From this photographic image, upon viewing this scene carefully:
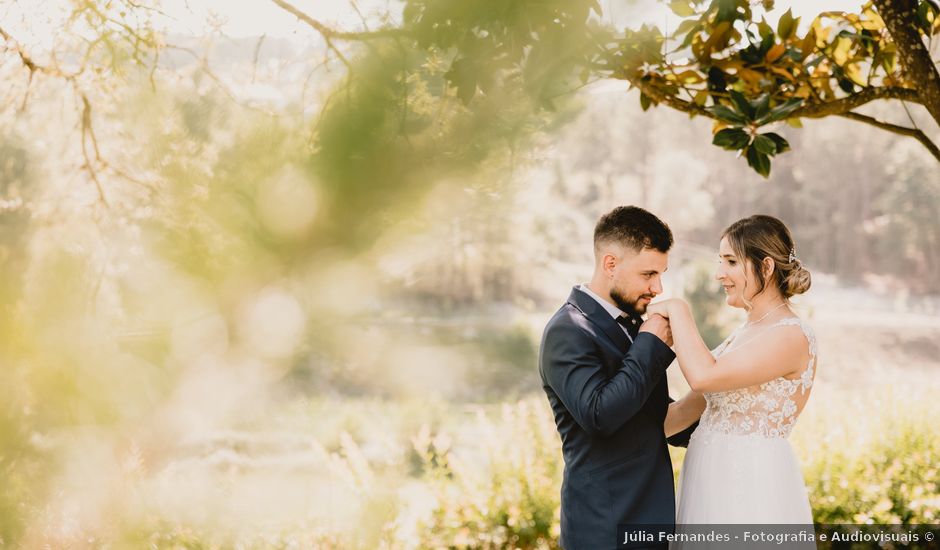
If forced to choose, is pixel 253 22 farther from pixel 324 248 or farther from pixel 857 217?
pixel 857 217

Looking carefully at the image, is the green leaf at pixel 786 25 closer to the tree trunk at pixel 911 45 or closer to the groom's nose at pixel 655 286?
the tree trunk at pixel 911 45

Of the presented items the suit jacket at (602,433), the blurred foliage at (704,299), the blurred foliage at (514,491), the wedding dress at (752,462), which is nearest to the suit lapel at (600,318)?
the suit jacket at (602,433)

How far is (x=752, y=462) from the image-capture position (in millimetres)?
2039

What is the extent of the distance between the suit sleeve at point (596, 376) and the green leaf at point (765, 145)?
0.59 m

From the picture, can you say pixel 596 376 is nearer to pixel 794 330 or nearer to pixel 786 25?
pixel 794 330

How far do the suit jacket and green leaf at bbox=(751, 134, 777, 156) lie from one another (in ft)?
1.93

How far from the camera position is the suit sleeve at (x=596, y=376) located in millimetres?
1659

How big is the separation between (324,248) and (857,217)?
22.5 metres

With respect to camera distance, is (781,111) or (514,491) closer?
(781,111)

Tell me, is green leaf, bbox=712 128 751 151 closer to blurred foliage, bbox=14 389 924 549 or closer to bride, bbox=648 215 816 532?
bride, bbox=648 215 816 532

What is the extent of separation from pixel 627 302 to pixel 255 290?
6.13 m

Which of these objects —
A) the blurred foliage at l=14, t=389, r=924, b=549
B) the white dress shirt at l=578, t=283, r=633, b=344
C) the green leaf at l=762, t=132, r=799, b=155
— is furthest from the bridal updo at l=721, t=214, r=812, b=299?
the blurred foliage at l=14, t=389, r=924, b=549

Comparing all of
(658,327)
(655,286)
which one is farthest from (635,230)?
(658,327)

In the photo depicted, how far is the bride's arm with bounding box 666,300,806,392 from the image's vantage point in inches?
72.6
